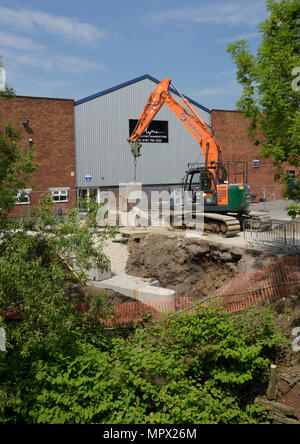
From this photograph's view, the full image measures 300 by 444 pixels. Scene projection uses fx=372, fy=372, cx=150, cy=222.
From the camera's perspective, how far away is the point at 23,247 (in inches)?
296

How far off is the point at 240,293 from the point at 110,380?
5.05 m

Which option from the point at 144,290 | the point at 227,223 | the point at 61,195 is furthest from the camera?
the point at 61,195

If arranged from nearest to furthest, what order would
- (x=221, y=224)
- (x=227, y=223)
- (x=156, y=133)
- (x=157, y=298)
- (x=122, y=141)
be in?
1. (x=157, y=298)
2. (x=227, y=223)
3. (x=221, y=224)
4. (x=122, y=141)
5. (x=156, y=133)

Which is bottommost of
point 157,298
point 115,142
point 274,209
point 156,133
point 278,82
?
point 157,298

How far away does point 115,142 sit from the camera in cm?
2928

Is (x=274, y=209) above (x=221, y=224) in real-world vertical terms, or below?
above

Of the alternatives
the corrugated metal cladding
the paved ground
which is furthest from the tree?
the corrugated metal cladding

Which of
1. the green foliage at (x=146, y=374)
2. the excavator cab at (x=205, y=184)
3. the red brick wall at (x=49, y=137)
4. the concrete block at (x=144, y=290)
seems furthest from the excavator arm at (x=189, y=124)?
the green foliage at (x=146, y=374)

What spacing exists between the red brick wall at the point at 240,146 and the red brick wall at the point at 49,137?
1317 centimetres

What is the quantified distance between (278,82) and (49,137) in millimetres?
20862

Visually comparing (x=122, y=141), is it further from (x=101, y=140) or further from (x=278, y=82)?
(x=278, y=82)

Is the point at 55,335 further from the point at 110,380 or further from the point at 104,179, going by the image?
the point at 104,179

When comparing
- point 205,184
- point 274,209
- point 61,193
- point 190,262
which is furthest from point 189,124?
point 61,193

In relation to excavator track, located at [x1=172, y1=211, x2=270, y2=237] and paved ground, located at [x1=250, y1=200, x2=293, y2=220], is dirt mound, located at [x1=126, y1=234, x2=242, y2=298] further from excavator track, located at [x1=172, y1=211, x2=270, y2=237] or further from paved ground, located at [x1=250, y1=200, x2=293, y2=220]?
paved ground, located at [x1=250, y1=200, x2=293, y2=220]
